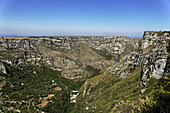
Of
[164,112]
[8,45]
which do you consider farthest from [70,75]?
[164,112]

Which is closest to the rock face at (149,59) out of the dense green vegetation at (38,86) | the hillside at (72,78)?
the hillside at (72,78)

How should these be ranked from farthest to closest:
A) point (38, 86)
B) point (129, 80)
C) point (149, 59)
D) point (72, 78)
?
1. point (72, 78)
2. point (38, 86)
3. point (129, 80)
4. point (149, 59)

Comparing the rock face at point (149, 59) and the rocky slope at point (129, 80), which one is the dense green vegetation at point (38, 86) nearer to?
the rocky slope at point (129, 80)

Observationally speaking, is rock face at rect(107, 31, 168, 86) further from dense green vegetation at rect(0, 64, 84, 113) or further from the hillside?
dense green vegetation at rect(0, 64, 84, 113)

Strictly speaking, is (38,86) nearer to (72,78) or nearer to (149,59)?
(72,78)

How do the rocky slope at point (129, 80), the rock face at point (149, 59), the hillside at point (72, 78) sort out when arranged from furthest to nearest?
the hillside at point (72, 78) < the rock face at point (149, 59) < the rocky slope at point (129, 80)

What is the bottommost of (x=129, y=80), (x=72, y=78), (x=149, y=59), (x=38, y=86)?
(x=72, y=78)

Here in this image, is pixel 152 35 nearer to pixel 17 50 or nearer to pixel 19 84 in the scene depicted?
pixel 19 84

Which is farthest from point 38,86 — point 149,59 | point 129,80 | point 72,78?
point 149,59
